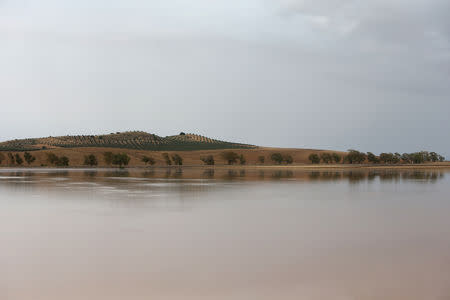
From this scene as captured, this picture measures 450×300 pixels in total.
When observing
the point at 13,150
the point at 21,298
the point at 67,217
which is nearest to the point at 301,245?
the point at 21,298

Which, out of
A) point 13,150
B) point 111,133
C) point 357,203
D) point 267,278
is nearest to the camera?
point 267,278

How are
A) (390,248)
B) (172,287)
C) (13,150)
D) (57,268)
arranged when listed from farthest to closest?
(13,150) → (390,248) → (57,268) → (172,287)

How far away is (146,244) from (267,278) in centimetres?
397

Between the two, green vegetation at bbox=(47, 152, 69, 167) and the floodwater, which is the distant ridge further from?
the floodwater

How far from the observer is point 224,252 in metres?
9.89

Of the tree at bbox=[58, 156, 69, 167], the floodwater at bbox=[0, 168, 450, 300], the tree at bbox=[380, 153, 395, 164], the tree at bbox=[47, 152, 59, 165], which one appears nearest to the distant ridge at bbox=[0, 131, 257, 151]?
the tree at bbox=[47, 152, 59, 165]

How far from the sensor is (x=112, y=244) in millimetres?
10703

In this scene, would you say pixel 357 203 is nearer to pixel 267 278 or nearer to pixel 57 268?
pixel 267 278

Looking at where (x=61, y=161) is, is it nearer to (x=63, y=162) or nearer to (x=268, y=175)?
(x=63, y=162)

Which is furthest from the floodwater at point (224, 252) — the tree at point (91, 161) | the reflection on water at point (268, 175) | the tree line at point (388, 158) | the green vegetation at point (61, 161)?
the tree line at point (388, 158)

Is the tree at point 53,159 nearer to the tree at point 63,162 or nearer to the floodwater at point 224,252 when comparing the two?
the tree at point 63,162

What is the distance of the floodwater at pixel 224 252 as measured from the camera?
7289mm

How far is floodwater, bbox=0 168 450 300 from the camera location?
7.29m

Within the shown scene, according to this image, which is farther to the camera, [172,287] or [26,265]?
[26,265]
